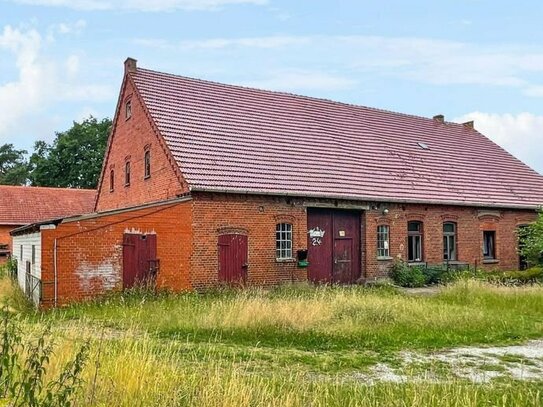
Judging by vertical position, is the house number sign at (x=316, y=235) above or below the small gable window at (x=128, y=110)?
below

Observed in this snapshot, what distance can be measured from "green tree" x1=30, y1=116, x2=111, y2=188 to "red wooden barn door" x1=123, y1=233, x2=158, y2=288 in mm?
38690

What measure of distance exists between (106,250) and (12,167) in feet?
201

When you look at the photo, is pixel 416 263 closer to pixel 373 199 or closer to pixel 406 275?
pixel 406 275

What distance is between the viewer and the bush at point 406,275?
70.6 feet

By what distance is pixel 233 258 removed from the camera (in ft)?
60.2

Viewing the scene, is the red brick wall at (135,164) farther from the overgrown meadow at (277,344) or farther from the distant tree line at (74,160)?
the distant tree line at (74,160)

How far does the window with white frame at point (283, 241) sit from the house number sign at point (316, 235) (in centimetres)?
97

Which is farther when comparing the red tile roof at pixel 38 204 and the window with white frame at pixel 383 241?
the red tile roof at pixel 38 204

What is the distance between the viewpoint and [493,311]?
44.9 ft

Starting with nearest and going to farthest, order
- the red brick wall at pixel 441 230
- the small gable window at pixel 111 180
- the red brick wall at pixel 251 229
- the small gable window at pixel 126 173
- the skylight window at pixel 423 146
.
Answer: the red brick wall at pixel 251 229 < the red brick wall at pixel 441 230 < the small gable window at pixel 126 173 < the small gable window at pixel 111 180 < the skylight window at pixel 423 146

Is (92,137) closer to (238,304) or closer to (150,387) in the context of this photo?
(238,304)

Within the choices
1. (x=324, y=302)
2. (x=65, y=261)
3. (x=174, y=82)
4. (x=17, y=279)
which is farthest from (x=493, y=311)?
(x=17, y=279)

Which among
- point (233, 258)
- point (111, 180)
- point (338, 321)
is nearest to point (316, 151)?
point (233, 258)

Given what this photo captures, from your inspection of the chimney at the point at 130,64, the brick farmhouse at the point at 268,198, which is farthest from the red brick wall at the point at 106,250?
the chimney at the point at 130,64
